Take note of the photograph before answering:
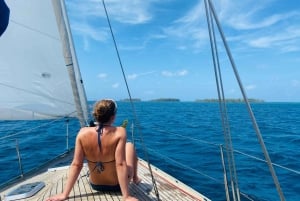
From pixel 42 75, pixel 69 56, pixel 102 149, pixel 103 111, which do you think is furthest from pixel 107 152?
pixel 42 75

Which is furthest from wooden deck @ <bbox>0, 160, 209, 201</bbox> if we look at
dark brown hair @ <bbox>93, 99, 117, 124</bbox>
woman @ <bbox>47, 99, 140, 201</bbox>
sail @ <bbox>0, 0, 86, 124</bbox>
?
sail @ <bbox>0, 0, 86, 124</bbox>

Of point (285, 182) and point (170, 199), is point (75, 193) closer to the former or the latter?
point (170, 199)

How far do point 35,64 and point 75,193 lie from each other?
2673mm

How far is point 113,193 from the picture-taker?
3312mm

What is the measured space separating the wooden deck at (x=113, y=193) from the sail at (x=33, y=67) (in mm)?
1195

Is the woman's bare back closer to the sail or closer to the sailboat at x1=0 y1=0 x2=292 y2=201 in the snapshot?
the sailboat at x1=0 y1=0 x2=292 y2=201

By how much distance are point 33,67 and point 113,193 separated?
2930 millimetres

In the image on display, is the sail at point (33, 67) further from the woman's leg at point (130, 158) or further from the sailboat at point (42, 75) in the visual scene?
the woman's leg at point (130, 158)

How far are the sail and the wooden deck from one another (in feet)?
3.92

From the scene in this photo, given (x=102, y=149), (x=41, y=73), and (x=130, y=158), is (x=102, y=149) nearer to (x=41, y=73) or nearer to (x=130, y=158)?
(x=130, y=158)

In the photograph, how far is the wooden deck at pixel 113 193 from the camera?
3317 mm

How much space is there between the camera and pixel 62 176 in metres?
4.55

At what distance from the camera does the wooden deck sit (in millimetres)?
3317

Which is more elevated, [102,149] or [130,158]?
[102,149]
